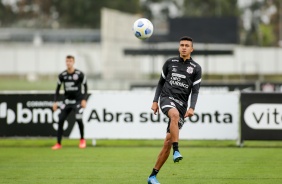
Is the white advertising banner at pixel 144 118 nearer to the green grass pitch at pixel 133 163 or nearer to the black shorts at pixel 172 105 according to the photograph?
the green grass pitch at pixel 133 163

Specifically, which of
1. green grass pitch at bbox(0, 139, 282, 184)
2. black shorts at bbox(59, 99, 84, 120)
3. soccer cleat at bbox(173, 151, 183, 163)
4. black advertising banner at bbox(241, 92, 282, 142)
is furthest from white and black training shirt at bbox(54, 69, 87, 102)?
soccer cleat at bbox(173, 151, 183, 163)

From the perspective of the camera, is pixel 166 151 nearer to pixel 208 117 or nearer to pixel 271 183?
pixel 271 183

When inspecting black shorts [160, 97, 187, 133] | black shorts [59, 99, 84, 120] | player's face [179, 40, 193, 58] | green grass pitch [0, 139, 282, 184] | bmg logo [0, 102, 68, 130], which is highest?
player's face [179, 40, 193, 58]

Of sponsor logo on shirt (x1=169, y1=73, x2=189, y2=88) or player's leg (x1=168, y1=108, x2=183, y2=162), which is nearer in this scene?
player's leg (x1=168, y1=108, x2=183, y2=162)

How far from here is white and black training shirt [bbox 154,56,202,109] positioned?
464 inches

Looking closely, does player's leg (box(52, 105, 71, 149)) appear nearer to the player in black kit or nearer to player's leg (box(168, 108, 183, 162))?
the player in black kit

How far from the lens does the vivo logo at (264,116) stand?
1878 cm

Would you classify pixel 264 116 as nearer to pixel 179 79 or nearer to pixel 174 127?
pixel 179 79

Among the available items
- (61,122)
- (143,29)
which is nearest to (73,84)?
(61,122)

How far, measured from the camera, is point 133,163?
1502 centimetres

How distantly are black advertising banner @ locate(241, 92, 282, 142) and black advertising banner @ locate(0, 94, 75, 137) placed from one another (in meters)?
4.63

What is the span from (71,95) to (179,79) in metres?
7.29

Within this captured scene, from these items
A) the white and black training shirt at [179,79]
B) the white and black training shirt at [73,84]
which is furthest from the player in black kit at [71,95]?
the white and black training shirt at [179,79]

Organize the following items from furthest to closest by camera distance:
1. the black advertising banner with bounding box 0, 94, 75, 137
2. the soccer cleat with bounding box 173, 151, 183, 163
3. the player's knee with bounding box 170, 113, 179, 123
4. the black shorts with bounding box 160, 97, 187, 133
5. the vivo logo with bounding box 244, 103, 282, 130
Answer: the black advertising banner with bounding box 0, 94, 75, 137, the vivo logo with bounding box 244, 103, 282, 130, the black shorts with bounding box 160, 97, 187, 133, the player's knee with bounding box 170, 113, 179, 123, the soccer cleat with bounding box 173, 151, 183, 163
